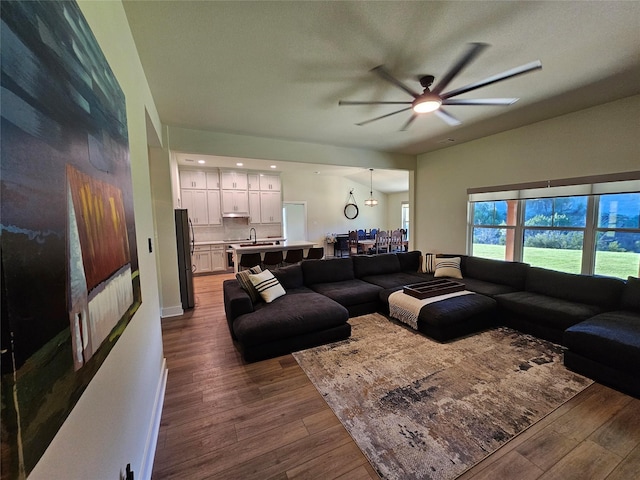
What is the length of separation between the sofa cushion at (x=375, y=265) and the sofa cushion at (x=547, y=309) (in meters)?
1.71

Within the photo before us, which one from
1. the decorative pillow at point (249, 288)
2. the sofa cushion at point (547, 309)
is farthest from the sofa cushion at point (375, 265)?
the decorative pillow at point (249, 288)

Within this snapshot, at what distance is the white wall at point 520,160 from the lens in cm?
313

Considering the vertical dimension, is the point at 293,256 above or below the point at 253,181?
below

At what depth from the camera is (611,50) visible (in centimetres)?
219

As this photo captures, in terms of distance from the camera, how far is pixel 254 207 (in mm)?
7805

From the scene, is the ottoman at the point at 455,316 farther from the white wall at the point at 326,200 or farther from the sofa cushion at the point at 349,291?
the white wall at the point at 326,200

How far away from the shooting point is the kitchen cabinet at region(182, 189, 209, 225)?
23.0 ft

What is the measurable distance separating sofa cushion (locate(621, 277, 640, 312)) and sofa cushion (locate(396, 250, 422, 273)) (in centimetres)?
251

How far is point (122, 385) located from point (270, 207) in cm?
709

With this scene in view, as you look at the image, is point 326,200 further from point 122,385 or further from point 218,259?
point 122,385

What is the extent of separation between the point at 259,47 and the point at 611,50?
9.54 ft

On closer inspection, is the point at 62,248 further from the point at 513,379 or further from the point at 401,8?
the point at 513,379

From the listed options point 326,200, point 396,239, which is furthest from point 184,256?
point 396,239

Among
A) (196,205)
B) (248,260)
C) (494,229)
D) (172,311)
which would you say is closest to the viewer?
(172,311)
